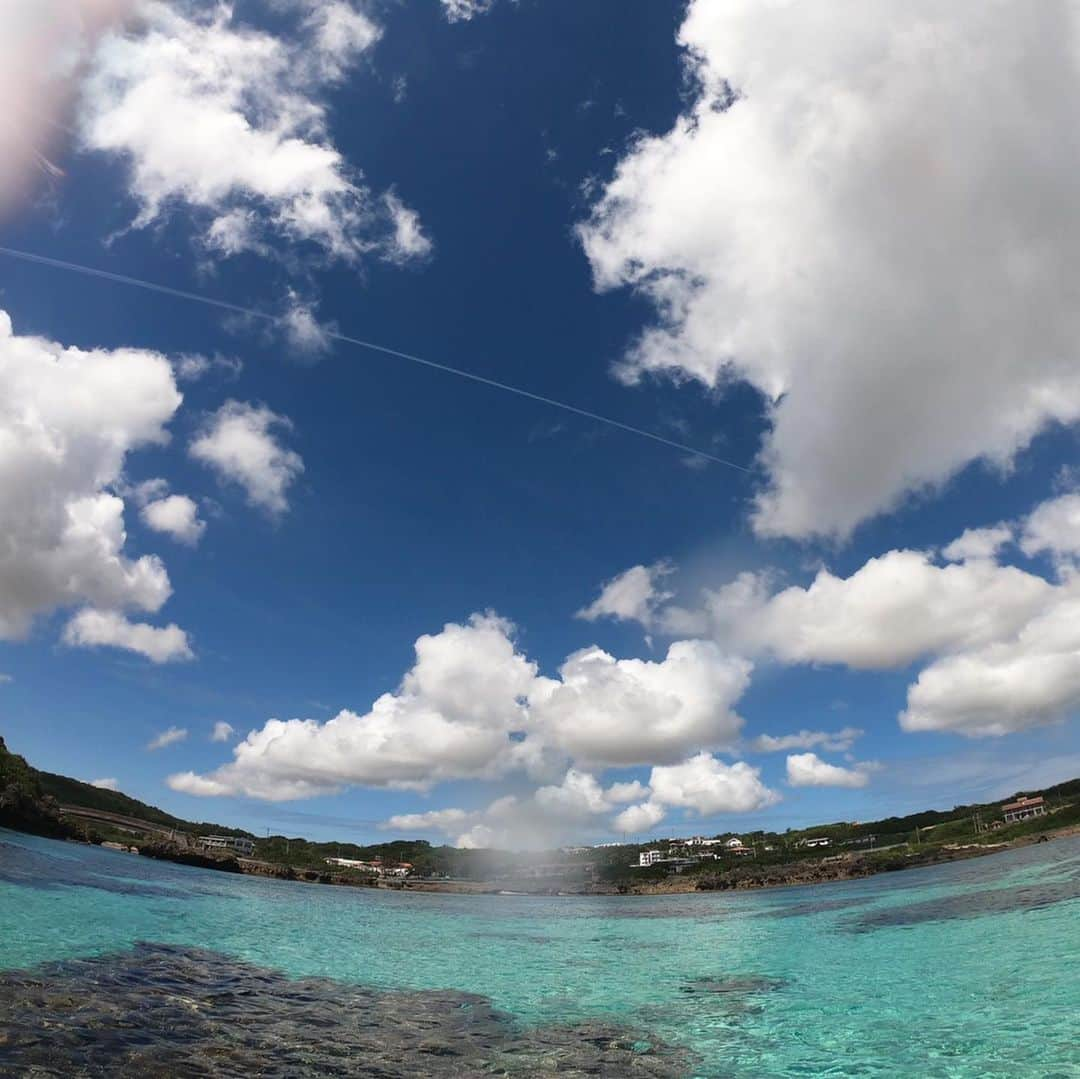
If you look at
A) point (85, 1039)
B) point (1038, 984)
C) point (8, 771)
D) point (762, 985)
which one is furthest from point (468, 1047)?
point (8, 771)

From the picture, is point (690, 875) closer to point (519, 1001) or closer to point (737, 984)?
point (737, 984)

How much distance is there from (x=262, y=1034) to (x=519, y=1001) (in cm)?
958

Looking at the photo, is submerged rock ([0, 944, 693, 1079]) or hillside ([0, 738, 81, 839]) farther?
hillside ([0, 738, 81, 839])

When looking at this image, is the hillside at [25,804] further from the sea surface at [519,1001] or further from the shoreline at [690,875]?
the sea surface at [519,1001]

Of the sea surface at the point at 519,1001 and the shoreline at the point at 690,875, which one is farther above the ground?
the sea surface at the point at 519,1001

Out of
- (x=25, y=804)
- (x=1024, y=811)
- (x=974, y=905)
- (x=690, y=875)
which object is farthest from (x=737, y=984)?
(x=1024, y=811)

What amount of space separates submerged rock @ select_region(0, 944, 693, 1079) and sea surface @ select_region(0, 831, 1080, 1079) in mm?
81

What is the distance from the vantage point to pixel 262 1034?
14.3 m

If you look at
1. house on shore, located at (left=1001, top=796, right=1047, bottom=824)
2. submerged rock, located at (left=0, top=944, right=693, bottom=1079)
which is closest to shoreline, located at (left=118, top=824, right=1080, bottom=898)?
house on shore, located at (left=1001, top=796, right=1047, bottom=824)

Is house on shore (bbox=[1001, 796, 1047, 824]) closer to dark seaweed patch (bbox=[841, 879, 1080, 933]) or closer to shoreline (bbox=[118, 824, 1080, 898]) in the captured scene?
shoreline (bbox=[118, 824, 1080, 898])

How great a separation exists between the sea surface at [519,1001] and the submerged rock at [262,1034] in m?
0.08

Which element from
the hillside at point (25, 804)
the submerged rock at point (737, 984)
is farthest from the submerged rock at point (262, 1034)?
the hillside at point (25, 804)

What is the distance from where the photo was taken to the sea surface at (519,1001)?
13109 millimetres

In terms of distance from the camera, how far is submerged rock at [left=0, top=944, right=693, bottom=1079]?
11789mm
